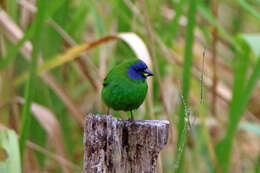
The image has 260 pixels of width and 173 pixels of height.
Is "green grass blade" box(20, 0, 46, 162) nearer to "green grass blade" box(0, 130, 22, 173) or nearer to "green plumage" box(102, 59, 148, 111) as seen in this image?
"green grass blade" box(0, 130, 22, 173)

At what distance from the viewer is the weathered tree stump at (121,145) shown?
6.74ft

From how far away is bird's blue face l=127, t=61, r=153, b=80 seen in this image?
2646 mm

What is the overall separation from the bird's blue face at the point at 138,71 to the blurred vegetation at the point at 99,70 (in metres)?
0.44

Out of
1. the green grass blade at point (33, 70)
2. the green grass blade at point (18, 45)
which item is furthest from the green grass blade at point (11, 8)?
the green grass blade at point (33, 70)

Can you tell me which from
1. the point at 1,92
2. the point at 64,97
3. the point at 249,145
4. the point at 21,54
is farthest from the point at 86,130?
the point at 249,145

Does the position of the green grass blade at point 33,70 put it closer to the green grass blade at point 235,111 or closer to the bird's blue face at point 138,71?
the bird's blue face at point 138,71

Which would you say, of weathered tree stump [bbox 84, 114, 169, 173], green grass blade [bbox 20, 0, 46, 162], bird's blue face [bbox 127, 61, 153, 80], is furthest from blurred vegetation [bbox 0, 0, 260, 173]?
weathered tree stump [bbox 84, 114, 169, 173]

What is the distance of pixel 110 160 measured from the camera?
6.73 ft

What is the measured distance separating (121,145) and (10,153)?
80 cm

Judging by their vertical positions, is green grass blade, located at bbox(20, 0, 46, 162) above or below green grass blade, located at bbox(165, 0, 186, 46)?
below

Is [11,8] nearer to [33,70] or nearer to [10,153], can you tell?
[33,70]

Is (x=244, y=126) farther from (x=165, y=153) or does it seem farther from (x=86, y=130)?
(x=86, y=130)

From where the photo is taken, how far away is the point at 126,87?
259cm

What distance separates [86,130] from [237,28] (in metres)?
4.45
